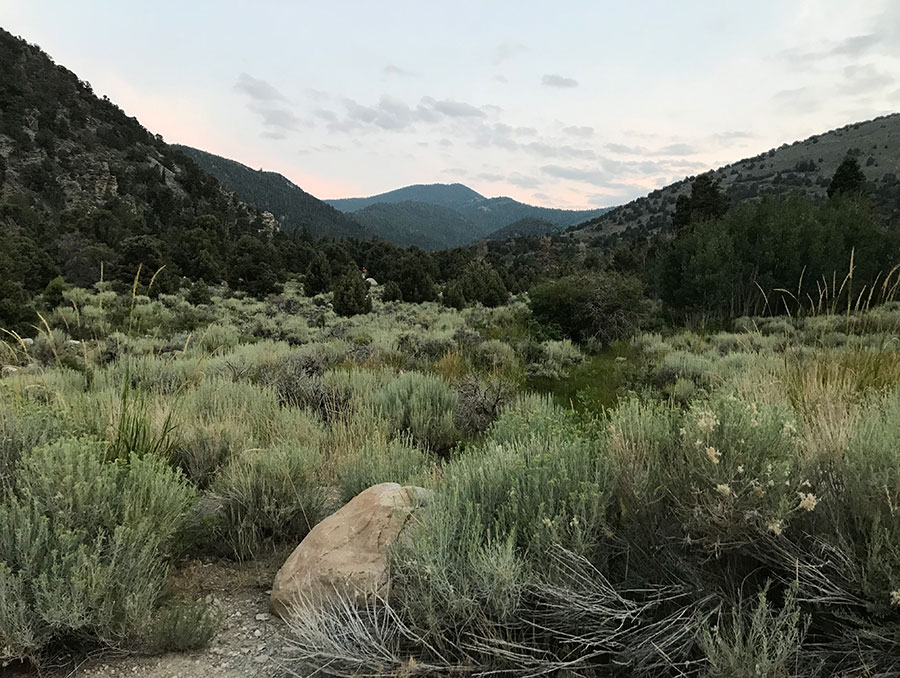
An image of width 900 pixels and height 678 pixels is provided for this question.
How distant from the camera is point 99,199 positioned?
50281 mm

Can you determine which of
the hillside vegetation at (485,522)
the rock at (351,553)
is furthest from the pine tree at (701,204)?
the rock at (351,553)

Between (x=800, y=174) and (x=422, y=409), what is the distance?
85344 millimetres

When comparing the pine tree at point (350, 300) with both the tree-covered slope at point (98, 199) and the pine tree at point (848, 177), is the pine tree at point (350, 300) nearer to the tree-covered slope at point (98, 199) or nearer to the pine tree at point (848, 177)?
the tree-covered slope at point (98, 199)

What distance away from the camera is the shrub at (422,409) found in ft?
18.9

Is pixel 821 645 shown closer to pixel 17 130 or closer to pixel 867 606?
pixel 867 606

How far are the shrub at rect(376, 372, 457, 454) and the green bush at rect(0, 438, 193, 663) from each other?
9.57 ft

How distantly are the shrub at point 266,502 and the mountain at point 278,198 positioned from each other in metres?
112

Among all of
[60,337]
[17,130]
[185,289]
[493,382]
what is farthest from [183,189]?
[493,382]

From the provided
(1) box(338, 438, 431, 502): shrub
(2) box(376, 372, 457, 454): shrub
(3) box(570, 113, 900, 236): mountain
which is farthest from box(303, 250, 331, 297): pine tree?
(3) box(570, 113, 900, 236): mountain

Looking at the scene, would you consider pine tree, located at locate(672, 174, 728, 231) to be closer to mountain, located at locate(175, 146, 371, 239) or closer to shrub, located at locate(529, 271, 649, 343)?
shrub, located at locate(529, 271, 649, 343)

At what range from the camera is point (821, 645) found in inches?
75.9

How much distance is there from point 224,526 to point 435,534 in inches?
74.3

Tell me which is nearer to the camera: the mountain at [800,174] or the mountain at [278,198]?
the mountain at [800,174]

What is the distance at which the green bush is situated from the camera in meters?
2.24
